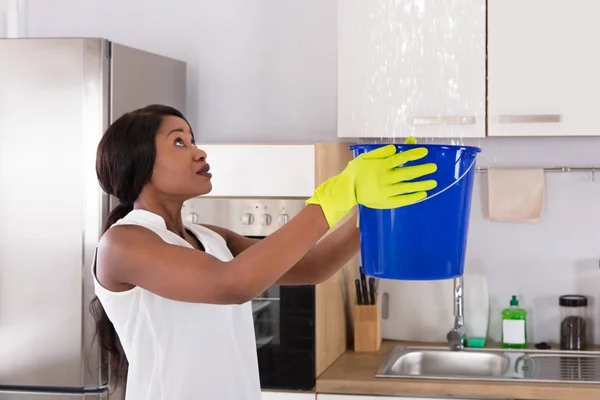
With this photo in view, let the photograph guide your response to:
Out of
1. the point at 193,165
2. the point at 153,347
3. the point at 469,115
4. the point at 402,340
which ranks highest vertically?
the point at 469,115

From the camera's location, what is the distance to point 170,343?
5.51ft

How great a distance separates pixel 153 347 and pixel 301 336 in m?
0.94

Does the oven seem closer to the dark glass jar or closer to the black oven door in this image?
the black oven door

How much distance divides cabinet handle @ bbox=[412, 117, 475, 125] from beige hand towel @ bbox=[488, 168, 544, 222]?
1.11 feet

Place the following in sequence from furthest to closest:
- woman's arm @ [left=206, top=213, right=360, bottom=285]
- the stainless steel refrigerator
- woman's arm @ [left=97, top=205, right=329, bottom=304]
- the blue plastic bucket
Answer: the stainless steel refrigerator, woman's arm @ [left=206, top=213, right=360, bottom=285], the blue plastic bucket, woman's arm @ [left=97, top=205, right=329, bottom=304]

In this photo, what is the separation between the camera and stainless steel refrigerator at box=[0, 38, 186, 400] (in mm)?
2539

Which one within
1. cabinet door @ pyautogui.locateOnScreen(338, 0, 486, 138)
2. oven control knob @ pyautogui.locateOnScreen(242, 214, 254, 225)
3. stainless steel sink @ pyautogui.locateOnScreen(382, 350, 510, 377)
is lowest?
stainless steel sink @ pyautogui.locateOnScreen(382, 350, 510, 377)

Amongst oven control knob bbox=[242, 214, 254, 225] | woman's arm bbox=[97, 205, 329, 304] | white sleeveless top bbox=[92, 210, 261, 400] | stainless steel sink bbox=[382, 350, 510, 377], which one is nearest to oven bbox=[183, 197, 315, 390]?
oven control knob bbox=[242, 214, 254, 225]

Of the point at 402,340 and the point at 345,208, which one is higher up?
the point at 345,208

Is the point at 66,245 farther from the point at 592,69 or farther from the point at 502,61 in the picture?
the point at 592,69

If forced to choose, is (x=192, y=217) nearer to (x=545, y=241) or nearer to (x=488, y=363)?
(x=488, y=363)

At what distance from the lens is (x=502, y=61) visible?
2.67 m

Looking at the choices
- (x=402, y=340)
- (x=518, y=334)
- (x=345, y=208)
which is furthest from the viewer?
(x=402, y=340)

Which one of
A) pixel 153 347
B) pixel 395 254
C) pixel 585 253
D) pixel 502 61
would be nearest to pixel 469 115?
pixel 502 61
